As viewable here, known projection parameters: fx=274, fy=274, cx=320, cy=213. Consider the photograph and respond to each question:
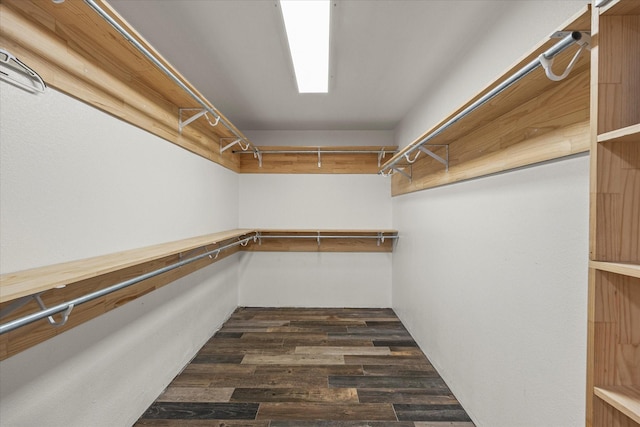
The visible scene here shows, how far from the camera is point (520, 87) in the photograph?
108 centimetres

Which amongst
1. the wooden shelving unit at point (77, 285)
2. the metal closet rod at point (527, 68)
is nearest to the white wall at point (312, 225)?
the wooden shelving unit at point (77, 285)

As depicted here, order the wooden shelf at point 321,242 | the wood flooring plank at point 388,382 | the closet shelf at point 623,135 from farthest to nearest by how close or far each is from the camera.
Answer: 1. the wooden shelf at point 321,242
2. the wood flooring plank at point 388,382
3. the closet shelf at point 623,135

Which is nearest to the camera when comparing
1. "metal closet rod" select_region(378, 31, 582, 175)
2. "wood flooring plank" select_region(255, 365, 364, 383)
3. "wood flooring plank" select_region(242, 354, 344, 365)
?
"metal closet rod" select_region(378, 31, 582, 175)

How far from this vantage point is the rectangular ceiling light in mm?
1336

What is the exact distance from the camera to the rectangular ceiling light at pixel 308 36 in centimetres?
134

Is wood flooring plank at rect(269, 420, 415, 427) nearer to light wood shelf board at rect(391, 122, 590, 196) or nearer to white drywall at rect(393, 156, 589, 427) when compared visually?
white drywall at rect(393, 156, 589, 427)

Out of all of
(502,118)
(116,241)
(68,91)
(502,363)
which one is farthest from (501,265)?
(68,91)

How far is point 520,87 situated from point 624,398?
1.03 metres

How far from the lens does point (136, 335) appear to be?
5.18ft

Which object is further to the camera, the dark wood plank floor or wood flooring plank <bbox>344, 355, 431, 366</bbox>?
wood flooring plank <bbox>344, 355, 431, 366</bbox>

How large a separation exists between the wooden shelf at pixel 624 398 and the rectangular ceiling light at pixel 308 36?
1698 millimetres

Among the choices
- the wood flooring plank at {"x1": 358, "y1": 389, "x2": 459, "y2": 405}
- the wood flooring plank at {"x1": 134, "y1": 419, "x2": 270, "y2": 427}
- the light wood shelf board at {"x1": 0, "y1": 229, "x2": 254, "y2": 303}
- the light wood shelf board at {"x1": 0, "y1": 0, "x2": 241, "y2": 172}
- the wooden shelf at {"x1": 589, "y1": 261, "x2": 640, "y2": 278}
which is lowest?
the wood flooring plank at {"x1": 134, "y1": 419, "x2": 270, "y2": 427}

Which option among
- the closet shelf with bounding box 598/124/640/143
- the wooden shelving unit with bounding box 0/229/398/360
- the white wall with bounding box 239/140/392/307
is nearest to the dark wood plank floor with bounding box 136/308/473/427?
the white wall with bounding box 239/140/392/307

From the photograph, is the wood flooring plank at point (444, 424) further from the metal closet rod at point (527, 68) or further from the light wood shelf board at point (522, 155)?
the metal closet rod at point (527, 68)
